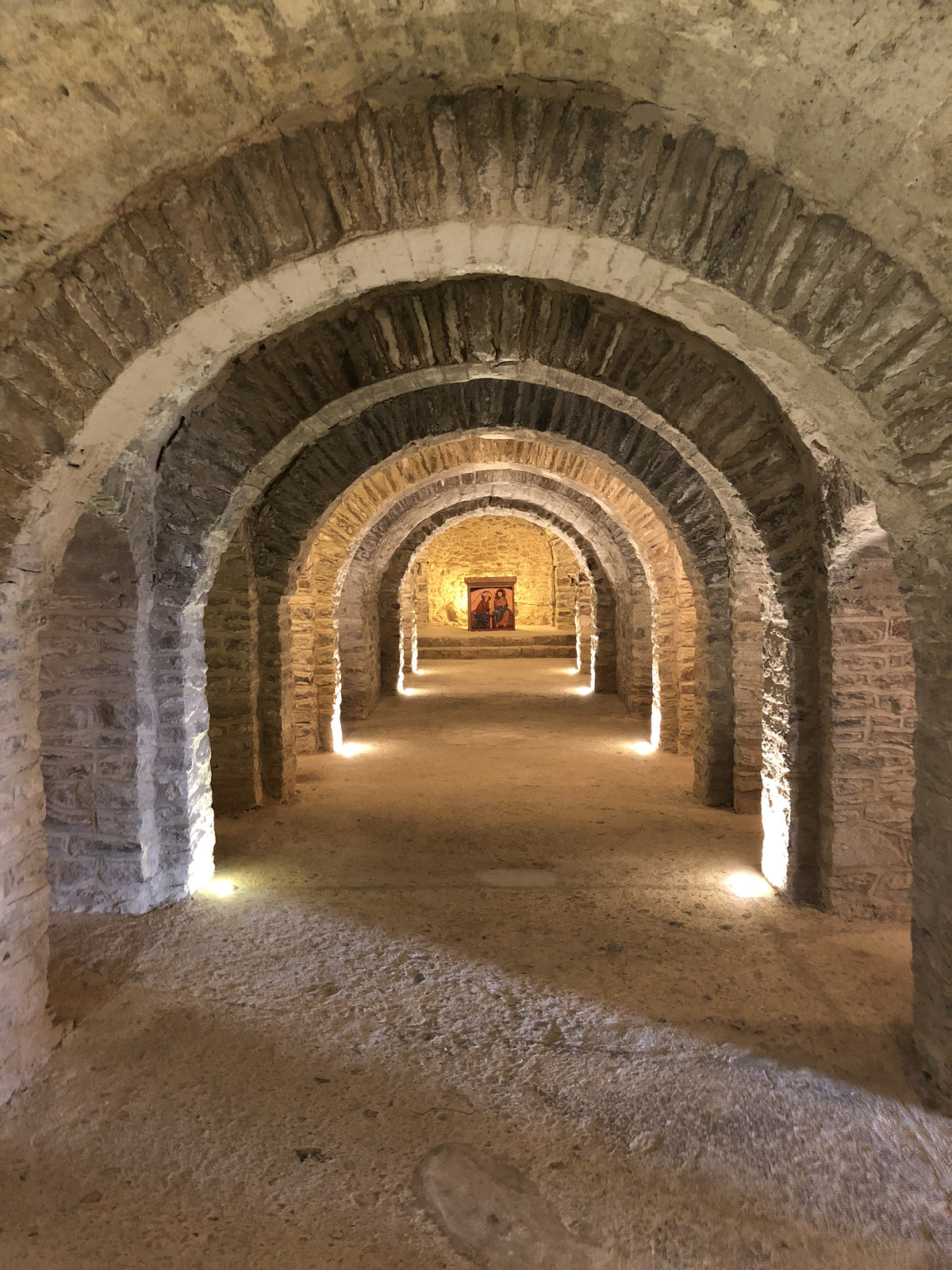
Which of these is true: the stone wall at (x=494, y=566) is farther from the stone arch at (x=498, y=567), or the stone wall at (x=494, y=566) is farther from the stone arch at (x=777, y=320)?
the stone arch at (x=777, y=320)

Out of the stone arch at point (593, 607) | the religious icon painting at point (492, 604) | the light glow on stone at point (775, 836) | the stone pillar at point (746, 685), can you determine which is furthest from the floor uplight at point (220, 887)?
the religious icon painting at point (492, 604)

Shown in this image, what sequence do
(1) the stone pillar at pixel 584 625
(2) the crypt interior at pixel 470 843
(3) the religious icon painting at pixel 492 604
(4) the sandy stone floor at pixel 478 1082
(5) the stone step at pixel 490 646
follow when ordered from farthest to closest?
(3) the religious icon painting at pixel 492 604 < (5) the stone step at pixel 490 646 < (1) the stone pillar at pixel 584 625 < (4) the sandy stone floor at pixel 478 1082 < (2) the crypt interior at pixel 470 843

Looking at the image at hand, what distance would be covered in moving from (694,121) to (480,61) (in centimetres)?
64

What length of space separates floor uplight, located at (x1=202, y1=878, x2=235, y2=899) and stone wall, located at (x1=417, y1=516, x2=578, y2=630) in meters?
16.8

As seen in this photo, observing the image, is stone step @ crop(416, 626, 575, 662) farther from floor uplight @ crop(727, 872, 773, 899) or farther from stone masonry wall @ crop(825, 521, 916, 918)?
stone masonry wall @ crop(825, 521, 916, 918)

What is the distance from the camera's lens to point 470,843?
562 cm

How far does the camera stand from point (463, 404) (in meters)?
6.18

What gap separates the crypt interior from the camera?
215 cm

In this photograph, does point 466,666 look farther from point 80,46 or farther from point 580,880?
point 80,46

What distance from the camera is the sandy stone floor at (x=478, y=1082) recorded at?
2258 millimetres

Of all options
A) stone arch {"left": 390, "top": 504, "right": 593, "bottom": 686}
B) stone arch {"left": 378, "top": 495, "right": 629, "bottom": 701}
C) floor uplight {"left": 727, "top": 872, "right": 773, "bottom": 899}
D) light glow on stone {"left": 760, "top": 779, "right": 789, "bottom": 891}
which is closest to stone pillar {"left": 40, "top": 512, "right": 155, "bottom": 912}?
floor uplight {"left": 727, "top": 872, "right": 773, "bottom": 899}

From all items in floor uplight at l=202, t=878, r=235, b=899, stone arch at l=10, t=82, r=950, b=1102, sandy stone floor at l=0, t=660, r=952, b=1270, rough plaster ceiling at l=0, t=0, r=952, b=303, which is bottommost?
sandy stone floor at l=0, t=660, r=952, b=1270

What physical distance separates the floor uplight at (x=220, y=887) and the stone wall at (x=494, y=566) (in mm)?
16781

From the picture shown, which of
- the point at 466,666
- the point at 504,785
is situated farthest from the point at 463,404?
the point at 466,666
